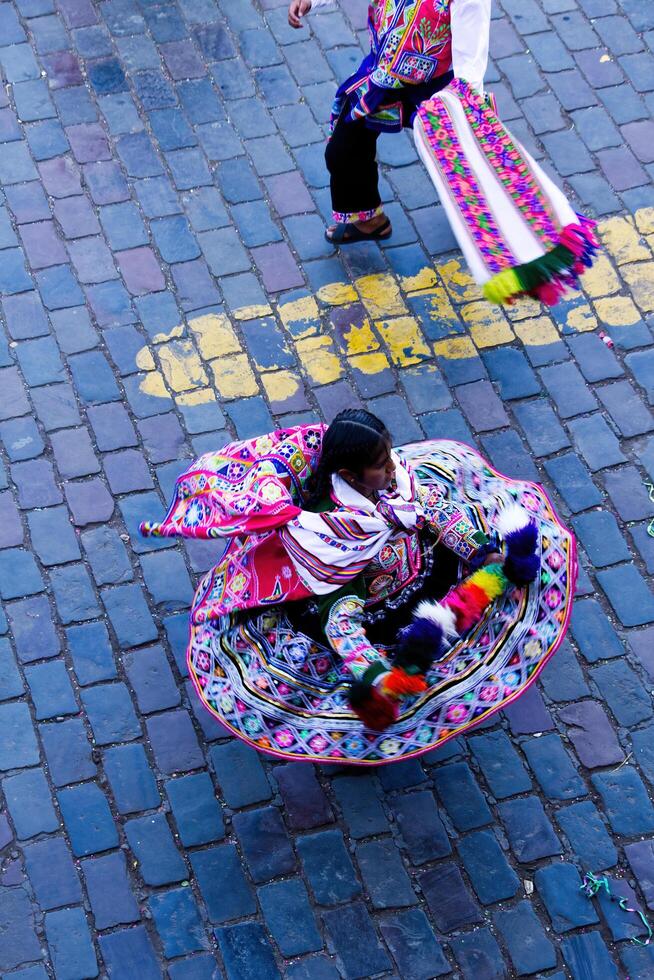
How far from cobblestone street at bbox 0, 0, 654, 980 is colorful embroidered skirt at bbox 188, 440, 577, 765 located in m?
0.65

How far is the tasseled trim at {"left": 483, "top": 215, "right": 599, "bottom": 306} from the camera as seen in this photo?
4.27 metres

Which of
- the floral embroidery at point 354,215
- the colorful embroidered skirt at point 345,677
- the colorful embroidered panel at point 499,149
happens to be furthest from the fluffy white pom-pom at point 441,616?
the floral embroidery at point 354,215

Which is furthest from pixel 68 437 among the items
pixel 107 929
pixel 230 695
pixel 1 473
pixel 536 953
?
pixel 536 953

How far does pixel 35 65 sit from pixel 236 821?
173 inches

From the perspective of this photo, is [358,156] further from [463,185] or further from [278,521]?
[278,521]

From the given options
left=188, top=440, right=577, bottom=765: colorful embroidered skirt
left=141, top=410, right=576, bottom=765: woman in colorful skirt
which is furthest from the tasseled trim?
left=188, top=440, right=577, bottom=765: colorful embroidered skirt

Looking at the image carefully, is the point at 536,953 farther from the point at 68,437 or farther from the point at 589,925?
the point at 68,437

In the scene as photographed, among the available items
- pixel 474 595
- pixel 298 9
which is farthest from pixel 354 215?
pixel 474 595

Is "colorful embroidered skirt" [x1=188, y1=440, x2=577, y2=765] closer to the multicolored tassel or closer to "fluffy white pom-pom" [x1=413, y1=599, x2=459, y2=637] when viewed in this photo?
the multicolored tassel

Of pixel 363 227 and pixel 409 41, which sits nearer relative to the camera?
pixel 409 41

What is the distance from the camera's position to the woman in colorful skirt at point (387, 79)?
178 inches

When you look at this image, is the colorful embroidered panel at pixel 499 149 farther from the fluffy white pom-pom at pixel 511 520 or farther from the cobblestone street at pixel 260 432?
the fluffy white pom-pom at pixel 511 520

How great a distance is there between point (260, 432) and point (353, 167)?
54.4 inches

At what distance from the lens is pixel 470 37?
4473mm
